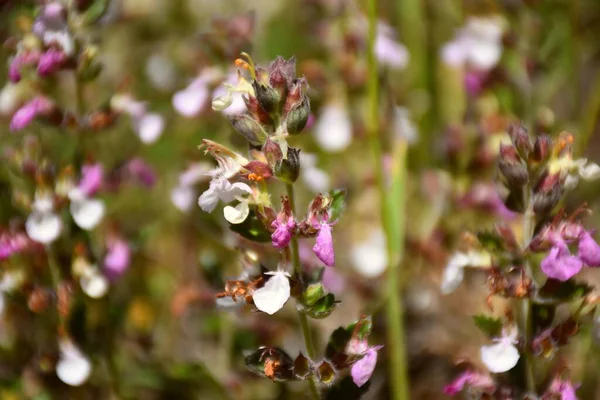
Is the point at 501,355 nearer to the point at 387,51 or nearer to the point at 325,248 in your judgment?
the point at 325,248

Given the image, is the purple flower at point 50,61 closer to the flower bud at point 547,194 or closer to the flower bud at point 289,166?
the flower bud at point 289,166

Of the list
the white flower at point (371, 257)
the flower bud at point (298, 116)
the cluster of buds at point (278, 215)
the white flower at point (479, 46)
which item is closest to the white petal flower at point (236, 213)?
the cluster of buds at point (278, 215)

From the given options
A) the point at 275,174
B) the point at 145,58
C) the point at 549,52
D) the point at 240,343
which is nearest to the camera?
the point at 275,174

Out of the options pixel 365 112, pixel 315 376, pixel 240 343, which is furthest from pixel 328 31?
pixel 315 376

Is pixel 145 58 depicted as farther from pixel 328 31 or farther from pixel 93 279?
pixel 93 279

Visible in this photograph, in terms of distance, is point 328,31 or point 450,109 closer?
point 328,31

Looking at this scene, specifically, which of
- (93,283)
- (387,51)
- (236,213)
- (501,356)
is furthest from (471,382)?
(387,51)

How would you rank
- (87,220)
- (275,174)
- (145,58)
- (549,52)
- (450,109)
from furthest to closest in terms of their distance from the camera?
(145,58), (450,109), (549,52), (87,220), (275,174)
